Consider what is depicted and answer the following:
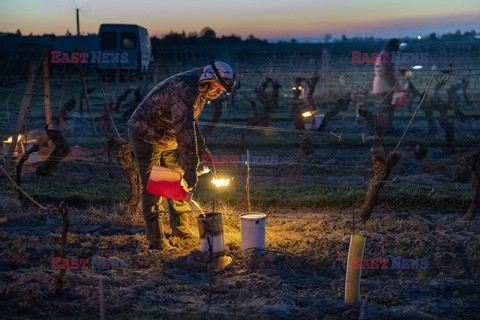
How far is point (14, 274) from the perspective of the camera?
584 cm

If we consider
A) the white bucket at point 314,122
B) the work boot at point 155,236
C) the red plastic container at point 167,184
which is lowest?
the work boot at point 155,236

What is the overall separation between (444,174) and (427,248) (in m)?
4.44

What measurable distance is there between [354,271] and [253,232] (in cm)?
163

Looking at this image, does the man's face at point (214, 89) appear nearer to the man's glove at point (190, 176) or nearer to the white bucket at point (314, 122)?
the man's glove at point (190, 176)

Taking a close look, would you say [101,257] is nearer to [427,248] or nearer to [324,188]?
[427,248]

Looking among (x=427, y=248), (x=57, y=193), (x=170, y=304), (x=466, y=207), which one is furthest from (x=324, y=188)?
(x=170, y=304)

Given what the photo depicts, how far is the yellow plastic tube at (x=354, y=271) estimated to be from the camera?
517cm

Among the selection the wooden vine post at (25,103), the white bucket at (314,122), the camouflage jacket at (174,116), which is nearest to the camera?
the camouflage jacket at (174,116)

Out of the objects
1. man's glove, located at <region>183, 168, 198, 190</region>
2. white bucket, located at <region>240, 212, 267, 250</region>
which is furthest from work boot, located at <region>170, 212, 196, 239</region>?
man's glove, located at <region>183, 168, 198, 190</region>

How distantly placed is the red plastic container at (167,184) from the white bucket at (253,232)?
634 millimetres

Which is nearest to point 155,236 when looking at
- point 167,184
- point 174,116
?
point 167,184

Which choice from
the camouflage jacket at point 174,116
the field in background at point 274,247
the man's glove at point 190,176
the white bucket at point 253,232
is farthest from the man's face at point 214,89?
the field in background at point 274,247

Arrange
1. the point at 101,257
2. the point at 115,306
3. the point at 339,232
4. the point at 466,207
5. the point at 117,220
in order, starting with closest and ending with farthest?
the point at 115,306
the point at 101,257
the point at 339,232
the point at 117,220
the point at 466,207

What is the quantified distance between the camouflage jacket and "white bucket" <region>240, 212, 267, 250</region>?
861mm
